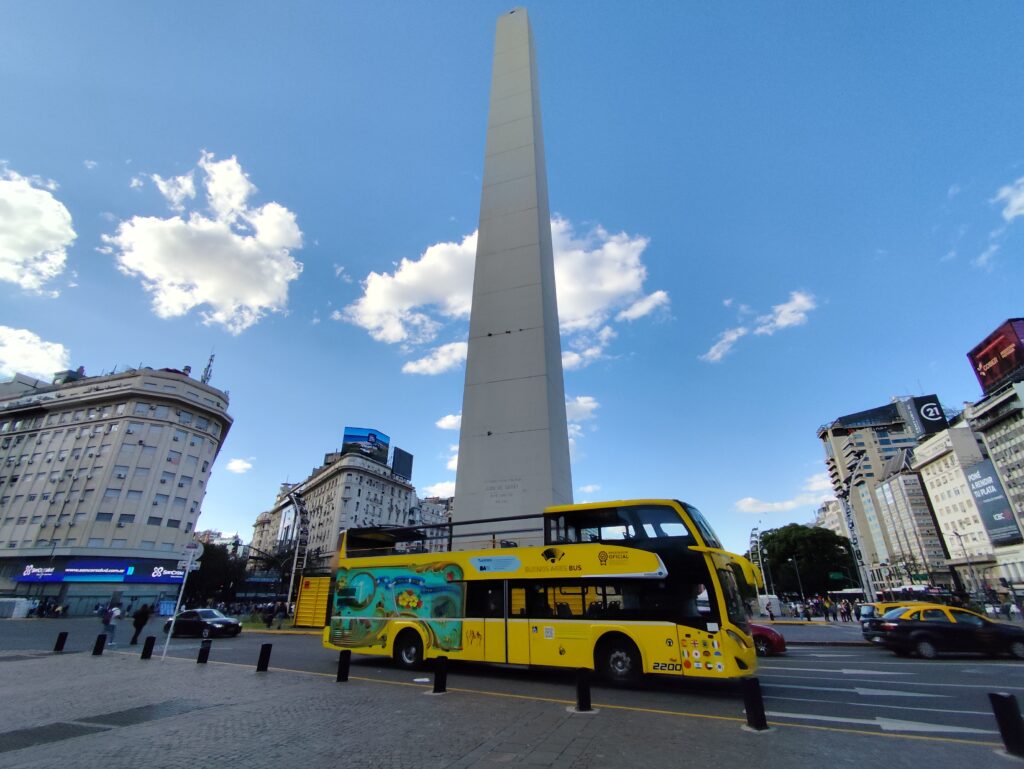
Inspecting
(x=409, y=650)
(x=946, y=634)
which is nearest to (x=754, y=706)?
(x=409, y=650)

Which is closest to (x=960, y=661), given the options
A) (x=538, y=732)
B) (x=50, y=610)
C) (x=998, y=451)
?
(x=538, y=732)

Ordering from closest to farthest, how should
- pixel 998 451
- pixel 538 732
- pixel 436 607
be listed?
pixel 538 732
pixel 436 607
pixel 998 451

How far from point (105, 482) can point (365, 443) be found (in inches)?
1468

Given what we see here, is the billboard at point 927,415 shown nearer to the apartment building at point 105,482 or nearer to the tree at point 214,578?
the tree at point 214,578

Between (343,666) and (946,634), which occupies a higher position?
(946,634)

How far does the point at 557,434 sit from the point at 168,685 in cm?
1214

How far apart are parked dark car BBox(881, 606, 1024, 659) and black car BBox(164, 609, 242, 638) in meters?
27.0

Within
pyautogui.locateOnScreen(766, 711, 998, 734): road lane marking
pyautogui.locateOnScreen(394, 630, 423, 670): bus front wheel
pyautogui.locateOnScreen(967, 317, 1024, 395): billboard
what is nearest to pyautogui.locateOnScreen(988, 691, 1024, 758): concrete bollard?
pyautogui.locateOnScreen(766, 711, 998, 734): road lane marking

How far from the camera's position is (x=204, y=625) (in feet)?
71.2

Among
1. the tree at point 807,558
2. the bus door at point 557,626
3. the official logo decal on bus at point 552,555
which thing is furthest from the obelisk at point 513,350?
the tree at point 807,558

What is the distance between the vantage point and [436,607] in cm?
1128

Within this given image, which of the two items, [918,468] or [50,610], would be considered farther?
[918,468]

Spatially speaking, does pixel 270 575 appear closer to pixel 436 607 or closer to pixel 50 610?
pixel 50 610

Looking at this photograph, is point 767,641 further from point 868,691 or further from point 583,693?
point 583,693
